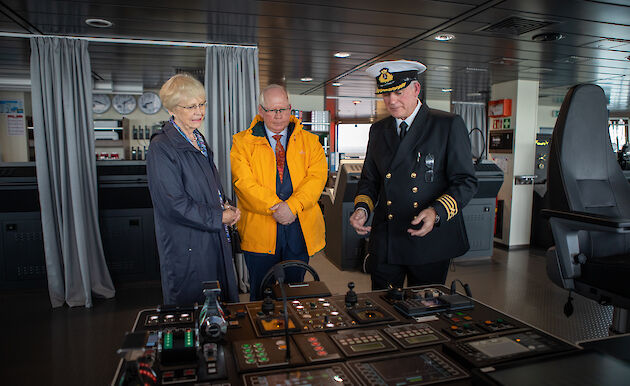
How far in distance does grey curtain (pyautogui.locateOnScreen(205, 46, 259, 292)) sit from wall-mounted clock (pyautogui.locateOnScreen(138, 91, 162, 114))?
509cm

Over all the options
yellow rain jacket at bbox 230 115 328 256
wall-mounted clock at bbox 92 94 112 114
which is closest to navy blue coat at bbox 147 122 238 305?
yellow rain jacket at bbox 230 115 328 256

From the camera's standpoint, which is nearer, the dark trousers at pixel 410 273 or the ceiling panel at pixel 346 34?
the dark trousers at pixel 410 273

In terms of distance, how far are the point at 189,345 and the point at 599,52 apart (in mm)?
5134

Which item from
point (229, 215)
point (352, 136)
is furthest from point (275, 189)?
point (352, 136)

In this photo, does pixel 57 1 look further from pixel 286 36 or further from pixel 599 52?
pixel 599 52

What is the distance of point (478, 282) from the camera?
4.34 metres

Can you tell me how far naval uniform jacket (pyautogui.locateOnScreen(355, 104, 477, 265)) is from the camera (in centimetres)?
188

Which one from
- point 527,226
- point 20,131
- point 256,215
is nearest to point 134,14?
point 256,215

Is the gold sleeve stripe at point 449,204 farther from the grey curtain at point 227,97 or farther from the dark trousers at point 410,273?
the grey curtain at point 227,97

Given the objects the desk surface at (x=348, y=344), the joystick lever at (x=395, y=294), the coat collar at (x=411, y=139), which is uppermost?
the coat collar at (x=411, y=139)

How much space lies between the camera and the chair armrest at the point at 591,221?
6.26 ft

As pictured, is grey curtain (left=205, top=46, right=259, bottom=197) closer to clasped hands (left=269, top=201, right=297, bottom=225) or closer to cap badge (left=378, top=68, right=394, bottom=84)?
clasped hands (left=269, top=201, right=297, bottom=225)

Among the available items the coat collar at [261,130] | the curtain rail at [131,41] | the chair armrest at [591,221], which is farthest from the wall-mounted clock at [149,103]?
the chair armrest at [591,221]

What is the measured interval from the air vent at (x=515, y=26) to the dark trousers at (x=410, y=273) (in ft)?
7.94
